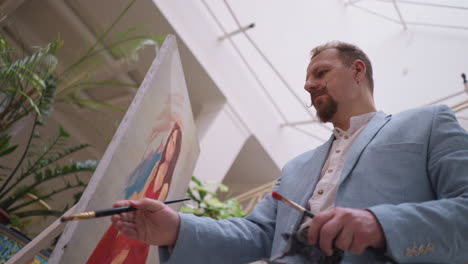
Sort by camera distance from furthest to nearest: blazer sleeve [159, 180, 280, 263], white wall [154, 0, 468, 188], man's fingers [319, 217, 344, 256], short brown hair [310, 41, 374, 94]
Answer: white wall [154, 0, 468, 188] → short brown hair [310, 41, 374, 94] → blazer sleeve [159, 180, 280, 263] → man's fingers [319, 217, 344, 256]

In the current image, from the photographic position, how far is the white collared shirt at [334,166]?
3.81 feet

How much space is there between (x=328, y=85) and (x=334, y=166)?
390 mm

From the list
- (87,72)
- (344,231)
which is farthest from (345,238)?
(87,72)

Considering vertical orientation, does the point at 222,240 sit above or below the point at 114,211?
below

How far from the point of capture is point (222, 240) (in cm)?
121

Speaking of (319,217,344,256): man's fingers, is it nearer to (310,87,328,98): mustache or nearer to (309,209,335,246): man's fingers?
(309,209,335,246): man's fingers

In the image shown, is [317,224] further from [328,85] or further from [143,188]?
[143,188]

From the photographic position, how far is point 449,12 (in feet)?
22.3

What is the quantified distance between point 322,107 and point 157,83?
2.23ft

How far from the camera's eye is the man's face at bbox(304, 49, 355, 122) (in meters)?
1.51

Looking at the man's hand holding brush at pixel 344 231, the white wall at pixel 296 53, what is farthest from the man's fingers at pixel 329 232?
the white wall at pixel 296 53

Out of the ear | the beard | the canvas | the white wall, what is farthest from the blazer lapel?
the white wall

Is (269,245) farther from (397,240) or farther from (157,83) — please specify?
(157,83)

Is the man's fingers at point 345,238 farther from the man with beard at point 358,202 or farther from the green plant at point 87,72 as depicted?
the green plant at point 87,72
